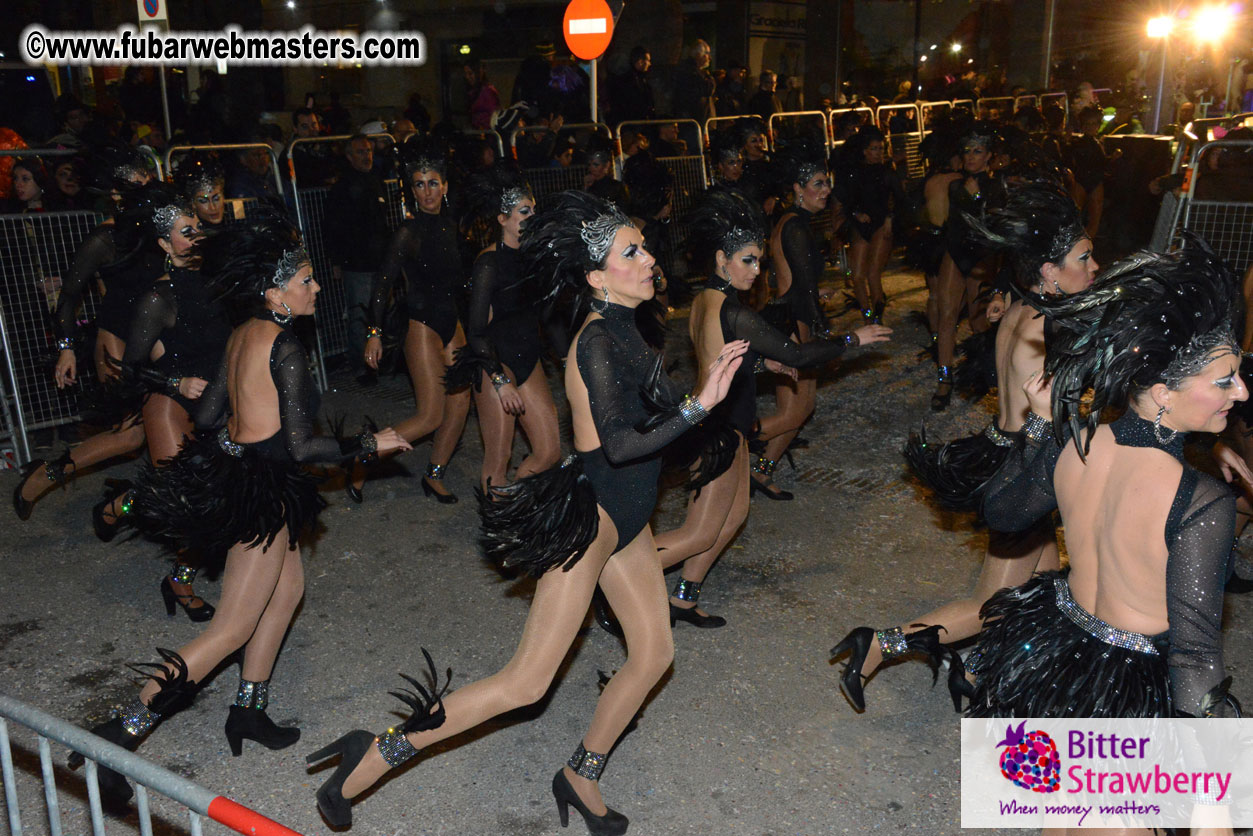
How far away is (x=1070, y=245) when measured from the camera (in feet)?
14.5

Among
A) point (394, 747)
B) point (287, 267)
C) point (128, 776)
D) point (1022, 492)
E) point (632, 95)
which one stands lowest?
point (394, 747)

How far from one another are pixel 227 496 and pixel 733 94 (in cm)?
1239

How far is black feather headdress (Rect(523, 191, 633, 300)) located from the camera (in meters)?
3.71

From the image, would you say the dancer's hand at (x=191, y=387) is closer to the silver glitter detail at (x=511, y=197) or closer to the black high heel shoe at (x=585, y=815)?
the silver glitter detail at (x=511, y=197)

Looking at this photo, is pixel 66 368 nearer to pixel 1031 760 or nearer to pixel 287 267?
pixel 287 267

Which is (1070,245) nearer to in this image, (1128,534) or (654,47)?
(1128,534)

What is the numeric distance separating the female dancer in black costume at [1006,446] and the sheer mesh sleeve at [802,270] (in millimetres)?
1876

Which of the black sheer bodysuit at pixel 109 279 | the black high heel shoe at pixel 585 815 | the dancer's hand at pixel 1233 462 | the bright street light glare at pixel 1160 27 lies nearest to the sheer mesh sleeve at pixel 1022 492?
the dancer's hand at pixel 1233 462

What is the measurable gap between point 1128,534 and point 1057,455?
0.34 meters

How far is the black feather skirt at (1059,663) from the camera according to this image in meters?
2.74

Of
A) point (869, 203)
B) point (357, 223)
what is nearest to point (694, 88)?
point (869, 203)

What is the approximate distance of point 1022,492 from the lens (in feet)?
9.88

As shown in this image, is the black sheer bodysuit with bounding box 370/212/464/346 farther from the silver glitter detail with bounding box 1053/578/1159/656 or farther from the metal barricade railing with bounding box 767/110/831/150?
the metal barricade railing with bounding box 767/110/831/150

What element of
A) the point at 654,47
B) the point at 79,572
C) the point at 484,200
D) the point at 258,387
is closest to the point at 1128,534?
the point at 258,387
